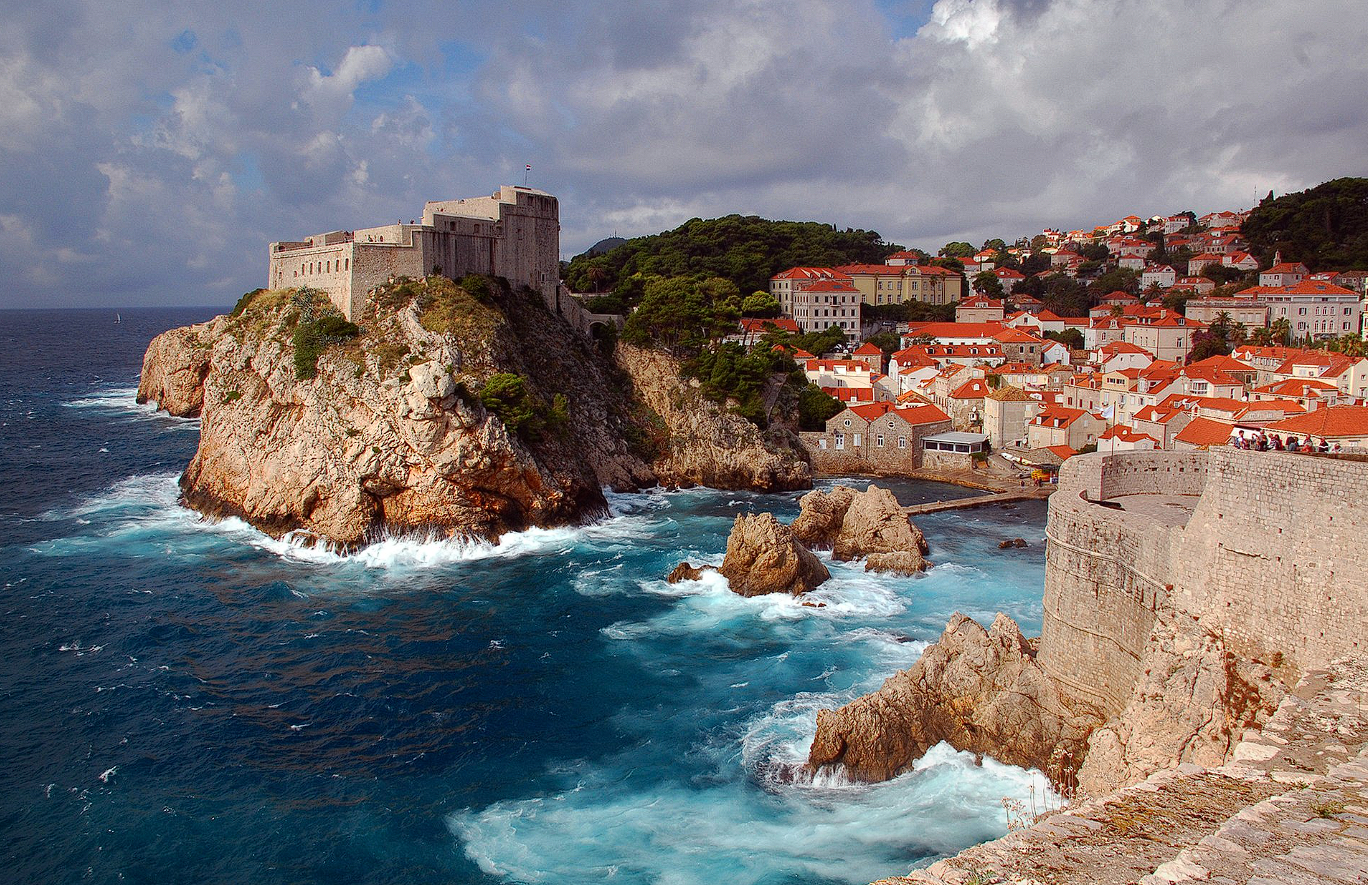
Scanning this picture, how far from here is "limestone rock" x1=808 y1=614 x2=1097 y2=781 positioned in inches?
693

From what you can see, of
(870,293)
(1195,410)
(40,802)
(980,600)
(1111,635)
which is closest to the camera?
(1111,635)

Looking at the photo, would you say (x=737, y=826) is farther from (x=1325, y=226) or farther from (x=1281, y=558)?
(x=1325, y=226)

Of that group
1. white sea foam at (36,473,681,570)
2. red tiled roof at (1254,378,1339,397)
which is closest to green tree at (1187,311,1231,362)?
red tiled roof at (1254,378,1339,397)

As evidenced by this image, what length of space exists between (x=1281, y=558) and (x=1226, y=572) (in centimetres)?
87

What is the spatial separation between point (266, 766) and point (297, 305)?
99.2ft

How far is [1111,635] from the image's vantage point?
15.8 m

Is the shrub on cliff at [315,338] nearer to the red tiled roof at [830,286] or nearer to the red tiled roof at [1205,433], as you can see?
the red tiled roof at [1205,433]

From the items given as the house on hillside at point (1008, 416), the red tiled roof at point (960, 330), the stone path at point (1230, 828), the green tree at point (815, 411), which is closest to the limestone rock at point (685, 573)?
the stone path at point (1230, 828)

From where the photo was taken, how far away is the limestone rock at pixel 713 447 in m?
50.1

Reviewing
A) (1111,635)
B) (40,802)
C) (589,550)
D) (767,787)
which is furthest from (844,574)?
(40,802)

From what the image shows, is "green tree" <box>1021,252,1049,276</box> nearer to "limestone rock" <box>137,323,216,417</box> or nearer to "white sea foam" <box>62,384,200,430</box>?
"limestone rock" <box>137,323,216,417</box>

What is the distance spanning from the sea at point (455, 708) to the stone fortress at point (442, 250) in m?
14.0

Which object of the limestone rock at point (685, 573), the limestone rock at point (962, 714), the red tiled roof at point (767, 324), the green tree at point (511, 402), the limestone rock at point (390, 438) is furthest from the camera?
the red tiled roof at point (767, 324)

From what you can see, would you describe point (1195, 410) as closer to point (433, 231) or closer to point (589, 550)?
point (589, 550)
